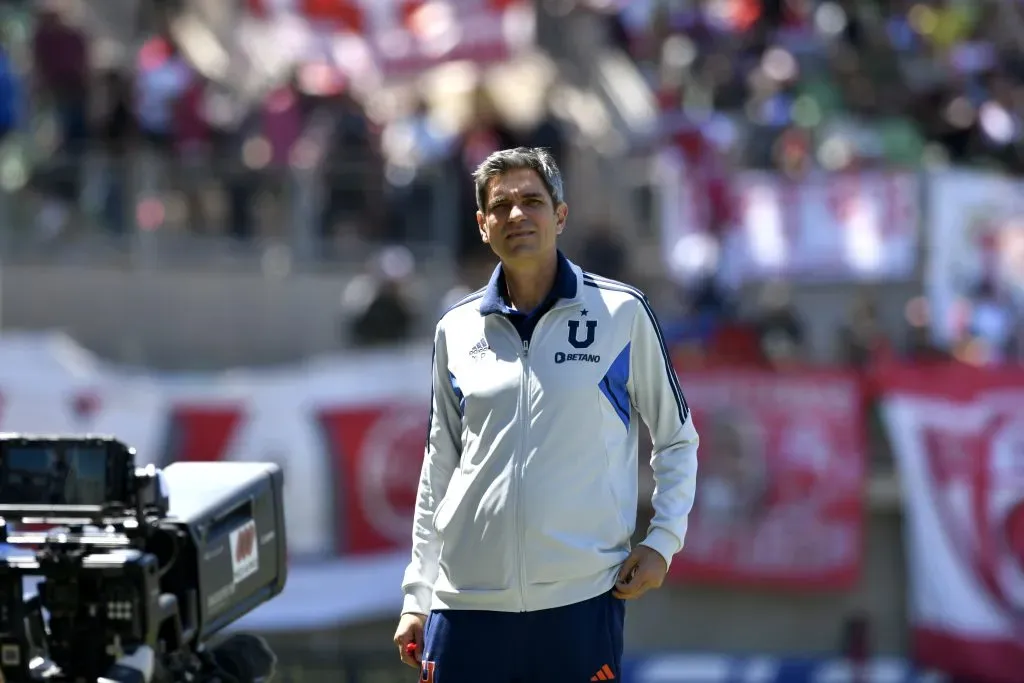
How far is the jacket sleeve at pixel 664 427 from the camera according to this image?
14.5 feet

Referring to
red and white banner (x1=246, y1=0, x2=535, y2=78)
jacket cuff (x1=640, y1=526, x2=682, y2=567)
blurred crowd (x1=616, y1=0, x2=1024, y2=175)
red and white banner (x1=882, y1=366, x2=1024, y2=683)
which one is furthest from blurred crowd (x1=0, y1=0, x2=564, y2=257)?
jacket cuff (x1=640, y1=526, x2=682, y2=567)

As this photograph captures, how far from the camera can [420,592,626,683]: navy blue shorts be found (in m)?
4.35

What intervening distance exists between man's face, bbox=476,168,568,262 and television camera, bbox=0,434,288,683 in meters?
1.10

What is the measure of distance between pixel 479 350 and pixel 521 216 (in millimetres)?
330

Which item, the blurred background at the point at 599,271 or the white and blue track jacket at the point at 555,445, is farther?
the blurred background at the point at 599,271

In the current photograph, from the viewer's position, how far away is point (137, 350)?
43.1ft

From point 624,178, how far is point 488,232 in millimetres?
9536

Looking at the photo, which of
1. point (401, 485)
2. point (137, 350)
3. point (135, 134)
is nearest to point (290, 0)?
point (135, 134)

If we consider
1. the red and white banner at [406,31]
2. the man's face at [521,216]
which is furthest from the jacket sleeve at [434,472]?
the red and white banner at [406,31]

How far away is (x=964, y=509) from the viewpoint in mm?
11852

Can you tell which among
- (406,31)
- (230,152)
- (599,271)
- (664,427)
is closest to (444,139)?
(230,152)

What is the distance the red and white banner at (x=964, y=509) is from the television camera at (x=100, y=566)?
7.66m

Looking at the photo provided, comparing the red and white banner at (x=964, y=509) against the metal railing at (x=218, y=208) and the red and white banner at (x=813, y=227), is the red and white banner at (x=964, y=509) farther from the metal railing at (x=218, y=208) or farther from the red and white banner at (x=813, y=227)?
the metal railing at (x=218, y=208)

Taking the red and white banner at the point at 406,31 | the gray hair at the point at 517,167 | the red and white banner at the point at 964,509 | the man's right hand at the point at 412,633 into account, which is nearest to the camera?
the gray hair at the point at 517,167
